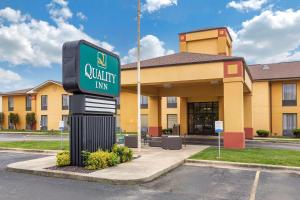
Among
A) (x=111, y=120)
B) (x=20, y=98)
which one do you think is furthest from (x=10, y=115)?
(x=111, y=120)

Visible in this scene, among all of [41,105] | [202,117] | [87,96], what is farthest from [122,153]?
[41,105]

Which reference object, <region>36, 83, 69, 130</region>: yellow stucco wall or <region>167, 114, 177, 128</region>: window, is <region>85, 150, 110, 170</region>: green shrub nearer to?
<region>167, 114, 177, 128</region>: window

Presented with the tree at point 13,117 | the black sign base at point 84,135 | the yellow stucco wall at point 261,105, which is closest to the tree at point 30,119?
the tree at point 13,117

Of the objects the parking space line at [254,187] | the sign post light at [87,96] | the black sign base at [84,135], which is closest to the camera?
the parking space line at [254,187]

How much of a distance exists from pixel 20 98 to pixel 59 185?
1750 inches

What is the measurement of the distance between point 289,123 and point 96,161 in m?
27.5

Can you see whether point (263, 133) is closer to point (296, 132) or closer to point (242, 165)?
point (296, 132)

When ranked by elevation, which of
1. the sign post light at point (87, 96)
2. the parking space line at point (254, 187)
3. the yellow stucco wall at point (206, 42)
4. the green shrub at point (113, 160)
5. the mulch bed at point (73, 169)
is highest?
the yellow stucco wall at point (206, 42)

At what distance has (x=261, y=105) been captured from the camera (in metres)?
32.9

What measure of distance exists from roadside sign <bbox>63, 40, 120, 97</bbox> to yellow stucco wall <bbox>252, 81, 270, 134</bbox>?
23.7 metres

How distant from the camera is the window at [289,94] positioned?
32.2 m

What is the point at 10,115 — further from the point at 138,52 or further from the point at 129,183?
the point at 129,183

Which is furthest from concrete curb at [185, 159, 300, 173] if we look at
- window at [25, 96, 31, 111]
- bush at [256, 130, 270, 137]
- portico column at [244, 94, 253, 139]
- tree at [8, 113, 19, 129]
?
tree at [8, 113, 19, 129]

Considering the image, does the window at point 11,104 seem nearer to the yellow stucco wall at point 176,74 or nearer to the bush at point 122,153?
the yellow stucco wall at point 176,74
